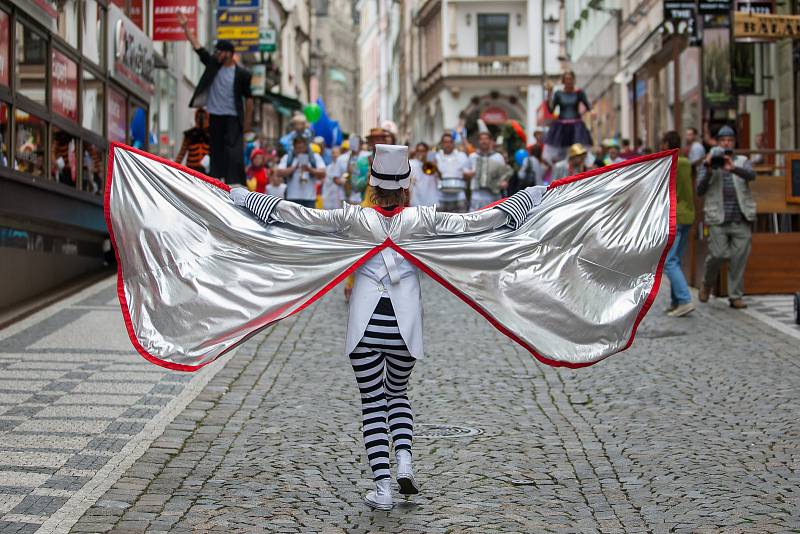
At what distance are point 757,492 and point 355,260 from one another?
2245mm

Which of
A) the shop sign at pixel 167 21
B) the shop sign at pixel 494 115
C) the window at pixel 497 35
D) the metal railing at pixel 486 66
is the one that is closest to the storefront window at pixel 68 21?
the shop sign at pixel 167 21

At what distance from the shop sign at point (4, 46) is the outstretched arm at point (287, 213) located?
7394 mm

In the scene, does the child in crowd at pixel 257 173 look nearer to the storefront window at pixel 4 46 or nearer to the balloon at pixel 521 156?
the balloon at pixel 521 156

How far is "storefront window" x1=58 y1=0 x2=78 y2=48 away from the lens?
1708 cm

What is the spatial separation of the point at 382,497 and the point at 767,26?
595 inches

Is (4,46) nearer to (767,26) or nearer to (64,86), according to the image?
(64,86)

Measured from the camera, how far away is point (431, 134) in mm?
78625

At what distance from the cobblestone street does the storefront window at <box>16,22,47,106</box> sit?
11.1 ft

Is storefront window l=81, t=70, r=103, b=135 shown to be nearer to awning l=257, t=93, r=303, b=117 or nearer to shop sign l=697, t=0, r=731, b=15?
shop sign l=697, t=0, r=731, b=15

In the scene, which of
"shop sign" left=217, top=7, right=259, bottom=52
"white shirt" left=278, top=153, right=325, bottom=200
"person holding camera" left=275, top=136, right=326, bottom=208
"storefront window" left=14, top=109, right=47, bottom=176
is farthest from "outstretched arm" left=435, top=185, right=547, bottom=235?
"shop sign" left=217, top=7, right=259, bottom=52

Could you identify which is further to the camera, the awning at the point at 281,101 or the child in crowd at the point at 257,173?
the awning at the point at 281,101

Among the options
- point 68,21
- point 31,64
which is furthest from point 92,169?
point 31,64

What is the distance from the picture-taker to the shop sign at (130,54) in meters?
20.2

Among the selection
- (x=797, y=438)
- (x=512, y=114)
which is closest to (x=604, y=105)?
(x=512, y=114)
